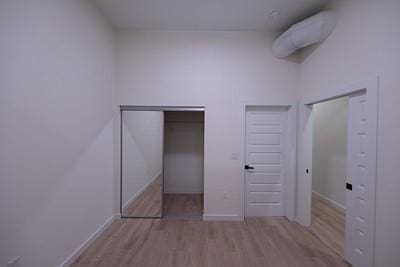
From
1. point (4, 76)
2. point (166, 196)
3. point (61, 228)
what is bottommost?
point (166, 196)

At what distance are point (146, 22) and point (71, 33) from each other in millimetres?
1350

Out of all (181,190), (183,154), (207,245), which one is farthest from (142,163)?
(207,245)

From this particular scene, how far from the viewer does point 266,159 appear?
3541 millimetres

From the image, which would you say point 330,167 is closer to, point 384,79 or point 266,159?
point 266,159

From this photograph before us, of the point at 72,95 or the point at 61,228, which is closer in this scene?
the point at 61,228

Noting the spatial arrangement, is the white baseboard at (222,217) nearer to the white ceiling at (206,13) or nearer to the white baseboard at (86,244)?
the white baseboard at (86,244)

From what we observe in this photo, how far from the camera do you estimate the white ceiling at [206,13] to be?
8.71ft

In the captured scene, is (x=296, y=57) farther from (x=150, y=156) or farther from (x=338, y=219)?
(x=150, y=156)

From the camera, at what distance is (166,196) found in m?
4.61

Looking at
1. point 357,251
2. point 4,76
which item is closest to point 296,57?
point 357,251

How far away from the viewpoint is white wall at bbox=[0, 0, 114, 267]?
1488mm

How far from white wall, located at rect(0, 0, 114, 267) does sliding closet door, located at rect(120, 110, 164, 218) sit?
2.22 feet

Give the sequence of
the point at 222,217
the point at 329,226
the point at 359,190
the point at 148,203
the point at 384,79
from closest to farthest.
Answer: the point at 384,79, the point at 359,190, the point at 329,226, the point at 222,217, the point at 148,203

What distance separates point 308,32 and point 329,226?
10.6 ft
